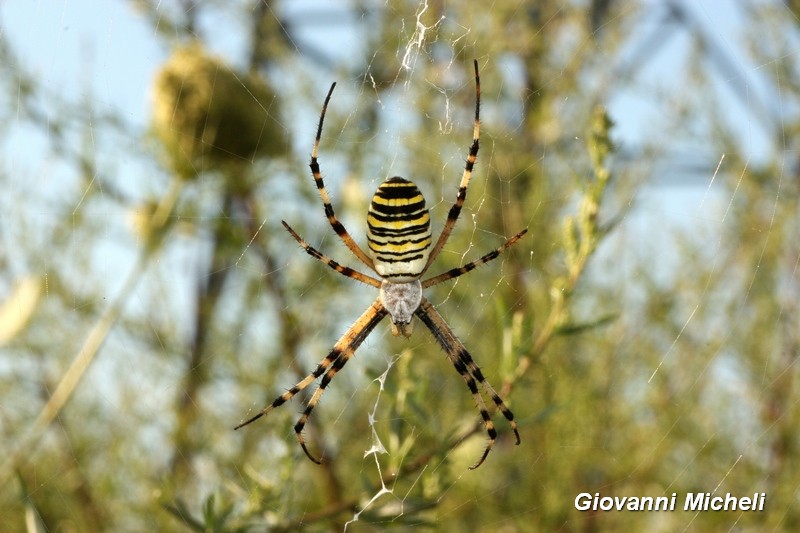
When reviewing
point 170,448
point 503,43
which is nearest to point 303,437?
point 170,448

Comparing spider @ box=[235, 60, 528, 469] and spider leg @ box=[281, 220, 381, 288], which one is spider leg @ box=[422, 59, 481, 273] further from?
spider leg @ box=[281, 220, 381, 288]

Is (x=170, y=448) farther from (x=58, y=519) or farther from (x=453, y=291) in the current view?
(x=453, y=291)

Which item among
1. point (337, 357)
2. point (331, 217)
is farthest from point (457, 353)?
point (331, 217)

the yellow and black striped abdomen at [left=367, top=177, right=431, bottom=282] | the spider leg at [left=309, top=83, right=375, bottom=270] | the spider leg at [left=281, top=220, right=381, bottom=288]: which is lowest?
the yellow and black striped abdomen at [left=367, top=177, right=431, bottom=282]

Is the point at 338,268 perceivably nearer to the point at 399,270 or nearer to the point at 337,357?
the point at 399,270

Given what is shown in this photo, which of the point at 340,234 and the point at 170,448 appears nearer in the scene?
the point at 340,234

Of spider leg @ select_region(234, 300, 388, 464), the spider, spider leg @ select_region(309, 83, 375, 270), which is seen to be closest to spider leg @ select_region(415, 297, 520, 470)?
the spider
